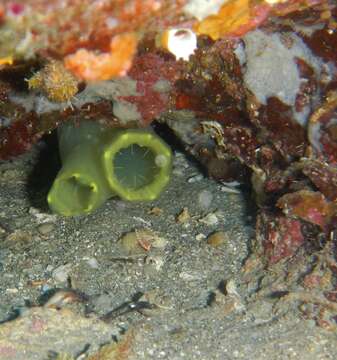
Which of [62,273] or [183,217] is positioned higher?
[183,217]

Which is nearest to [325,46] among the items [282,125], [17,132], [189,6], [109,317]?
[282,125]

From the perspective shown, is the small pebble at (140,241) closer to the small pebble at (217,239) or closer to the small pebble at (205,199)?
the small pebble at (217,239)

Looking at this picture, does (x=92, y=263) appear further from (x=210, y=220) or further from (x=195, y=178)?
(x=195, y=178)

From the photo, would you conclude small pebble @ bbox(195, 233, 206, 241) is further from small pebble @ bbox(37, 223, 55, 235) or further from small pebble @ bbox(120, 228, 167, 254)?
small pebble @ bbox(37, 223, 55, 235)

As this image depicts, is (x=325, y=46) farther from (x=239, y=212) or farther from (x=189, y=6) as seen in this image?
(x=239, y=212)

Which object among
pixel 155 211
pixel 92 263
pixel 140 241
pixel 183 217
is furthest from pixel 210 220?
pixel 92 263
